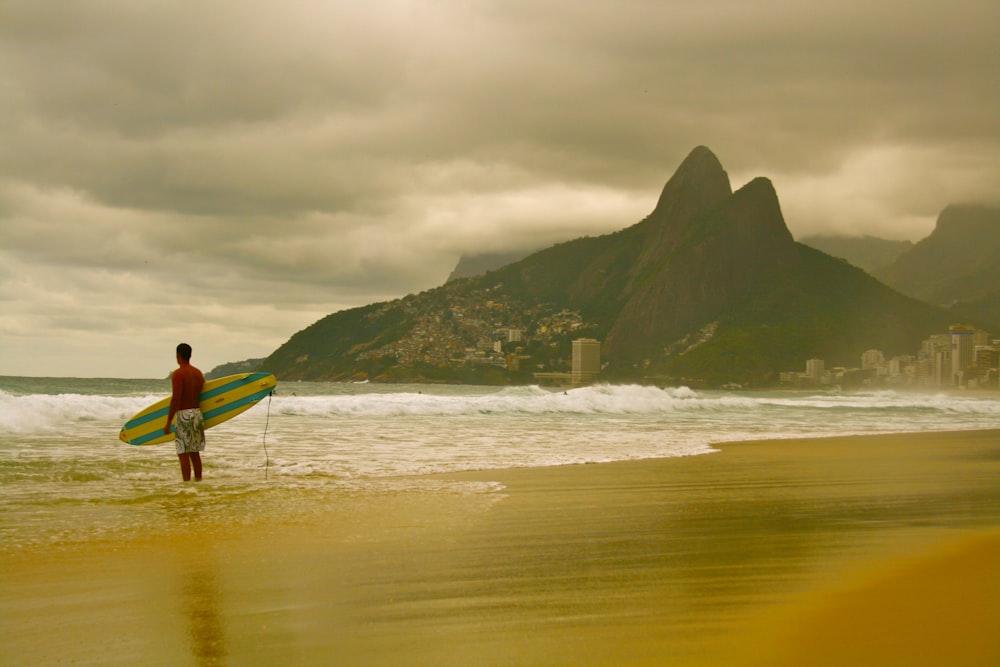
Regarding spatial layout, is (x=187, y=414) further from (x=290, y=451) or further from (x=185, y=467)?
(x=290, y=451)

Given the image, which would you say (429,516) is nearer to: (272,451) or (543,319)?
(272,451)

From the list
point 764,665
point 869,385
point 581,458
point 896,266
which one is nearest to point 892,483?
point 581,458

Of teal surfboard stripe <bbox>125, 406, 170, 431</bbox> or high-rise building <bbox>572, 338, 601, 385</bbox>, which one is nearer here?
teal surfboard stripe <bbox>125, 406, 170, 431</bbox>

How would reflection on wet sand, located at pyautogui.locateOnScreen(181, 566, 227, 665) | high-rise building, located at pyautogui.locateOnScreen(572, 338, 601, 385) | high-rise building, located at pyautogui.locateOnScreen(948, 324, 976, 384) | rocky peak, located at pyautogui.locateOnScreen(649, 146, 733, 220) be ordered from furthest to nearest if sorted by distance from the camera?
rocky peak, located at pyautogui.locateOnScreen(649, 146, 733, 220)
high-rise building, located at pyautogui.locateOnScreen(572, 338, 601, 385)
high-rise building, located at pyautogui.locateOnScreen(948, 324, 976, 384)
reflection on wet sand, located at pyautogui.locateOnScreen(181, 566, 227, 665)

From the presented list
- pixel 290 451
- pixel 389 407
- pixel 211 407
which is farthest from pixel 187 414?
pixel 389 407

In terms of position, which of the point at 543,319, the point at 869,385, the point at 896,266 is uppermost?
the point at 896,266

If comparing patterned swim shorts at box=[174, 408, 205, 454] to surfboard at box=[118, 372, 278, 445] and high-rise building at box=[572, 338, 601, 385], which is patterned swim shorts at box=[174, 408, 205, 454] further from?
high-rise building at box=[572, 338, 601, 385]

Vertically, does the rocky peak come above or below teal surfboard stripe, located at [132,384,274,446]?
above

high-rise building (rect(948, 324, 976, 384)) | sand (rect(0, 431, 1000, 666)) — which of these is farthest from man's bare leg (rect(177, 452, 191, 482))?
high-rise building (rect(948, 324, 976, 384))
